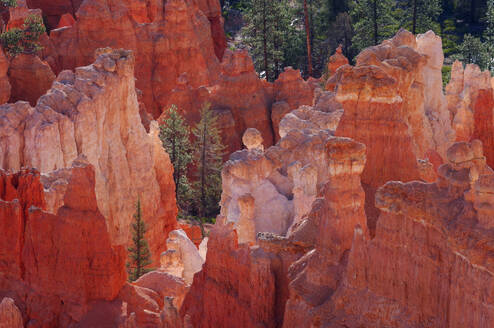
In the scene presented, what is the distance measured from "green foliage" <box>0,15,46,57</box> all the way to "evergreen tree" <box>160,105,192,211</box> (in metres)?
6.12

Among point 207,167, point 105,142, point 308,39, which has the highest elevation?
point 308,39

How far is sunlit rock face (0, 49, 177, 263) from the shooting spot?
20.4 meters

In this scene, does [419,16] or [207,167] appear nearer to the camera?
[207,167]

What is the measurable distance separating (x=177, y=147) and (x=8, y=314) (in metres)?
19.1

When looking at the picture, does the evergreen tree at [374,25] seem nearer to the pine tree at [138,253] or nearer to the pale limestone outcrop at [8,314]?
the pine tree at [138,253]

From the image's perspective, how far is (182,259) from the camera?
18.5 meters

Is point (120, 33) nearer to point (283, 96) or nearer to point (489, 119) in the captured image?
point (283, 96)

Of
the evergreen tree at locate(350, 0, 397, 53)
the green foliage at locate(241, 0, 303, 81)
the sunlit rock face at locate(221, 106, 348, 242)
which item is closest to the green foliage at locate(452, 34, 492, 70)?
the evergreen tree at locate(350, 0, 397, 53)

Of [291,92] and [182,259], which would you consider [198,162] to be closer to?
[291,92]

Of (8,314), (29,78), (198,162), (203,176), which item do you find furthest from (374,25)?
(8,314)

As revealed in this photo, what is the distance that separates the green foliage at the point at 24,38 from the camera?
104 ft

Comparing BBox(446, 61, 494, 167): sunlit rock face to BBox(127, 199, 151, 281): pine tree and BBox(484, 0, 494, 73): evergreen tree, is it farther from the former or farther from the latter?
BBox(484, 0, 494, 73): evergreen tree

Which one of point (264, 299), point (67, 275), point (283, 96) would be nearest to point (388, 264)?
point (264, 299)

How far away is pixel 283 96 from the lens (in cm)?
3631
